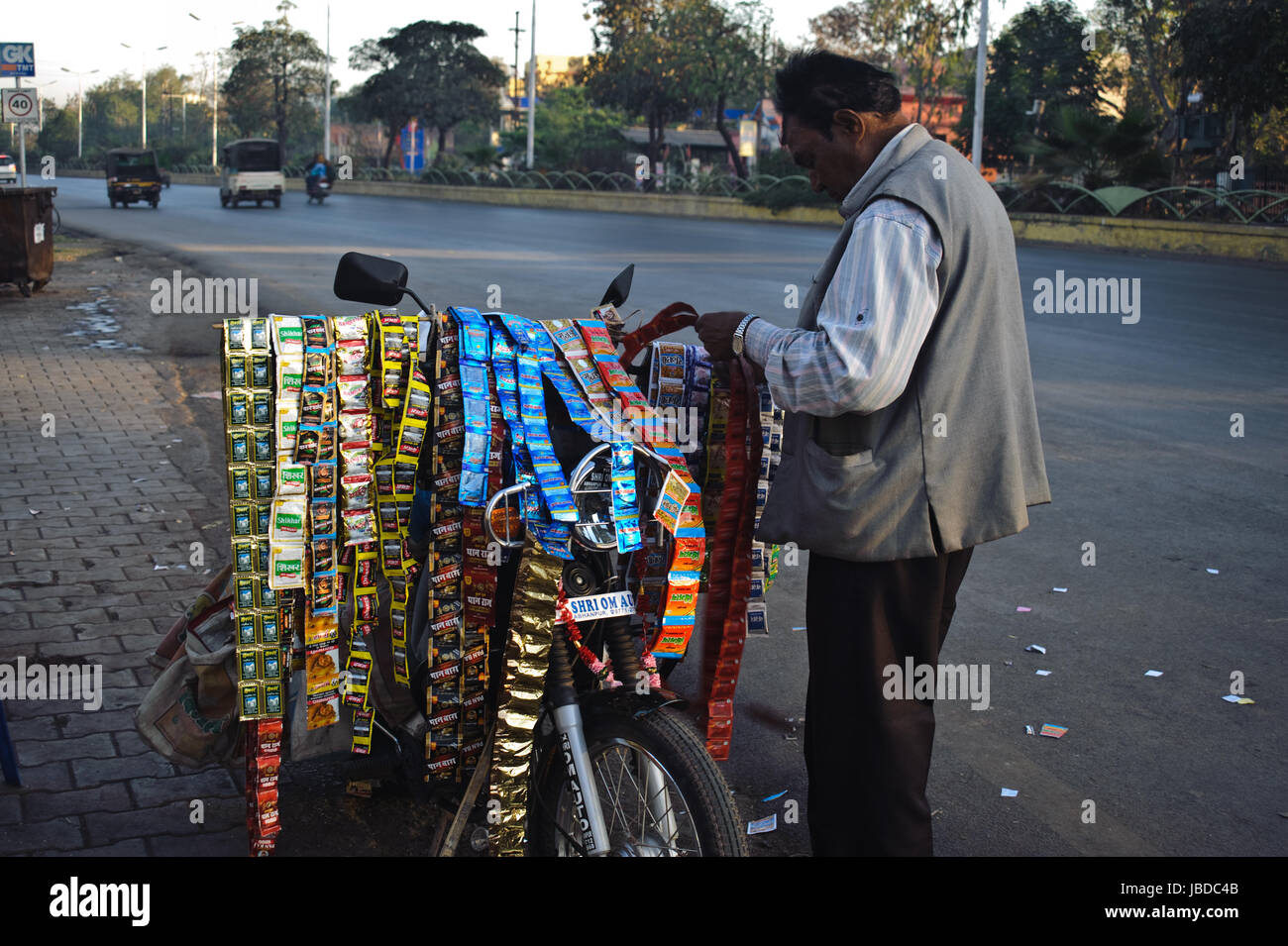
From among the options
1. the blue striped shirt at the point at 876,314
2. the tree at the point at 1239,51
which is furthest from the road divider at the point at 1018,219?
the blue striped shirt at the point at 876,314

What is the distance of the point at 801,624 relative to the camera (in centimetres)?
499

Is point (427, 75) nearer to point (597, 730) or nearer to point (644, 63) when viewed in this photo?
point (644, 63)

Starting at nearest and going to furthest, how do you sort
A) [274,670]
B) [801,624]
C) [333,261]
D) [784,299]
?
[274,670] → [801,624] → [784,299] → [333,261]

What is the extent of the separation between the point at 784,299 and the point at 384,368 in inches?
447

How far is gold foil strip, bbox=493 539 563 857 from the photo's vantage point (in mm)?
2652

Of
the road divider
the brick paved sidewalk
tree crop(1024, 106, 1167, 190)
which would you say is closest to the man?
the brick paved sidewalk

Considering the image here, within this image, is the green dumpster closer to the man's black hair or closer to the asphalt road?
the asphalt road

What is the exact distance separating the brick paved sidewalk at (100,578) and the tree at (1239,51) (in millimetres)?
22108

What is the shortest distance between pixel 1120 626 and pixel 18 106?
20.0 m

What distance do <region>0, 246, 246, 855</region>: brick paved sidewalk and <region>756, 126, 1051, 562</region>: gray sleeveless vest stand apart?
180cm

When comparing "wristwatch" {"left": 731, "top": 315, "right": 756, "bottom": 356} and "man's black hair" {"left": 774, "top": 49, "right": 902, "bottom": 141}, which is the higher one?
"man's black hair" {"left": 774, "top": 49, "right": 902, "bottom": 141}

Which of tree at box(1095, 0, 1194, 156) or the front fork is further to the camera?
tree at box(1095, 0, 1194, 156)
